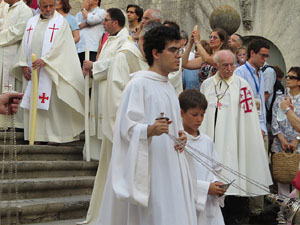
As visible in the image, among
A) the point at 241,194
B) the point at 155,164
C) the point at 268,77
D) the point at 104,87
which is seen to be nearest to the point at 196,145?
the point at 155,164

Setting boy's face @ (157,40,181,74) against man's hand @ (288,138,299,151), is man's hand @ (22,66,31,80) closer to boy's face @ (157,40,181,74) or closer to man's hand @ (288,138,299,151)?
man's hand @ (288,138,299,151)

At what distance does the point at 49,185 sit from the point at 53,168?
1.87 feet

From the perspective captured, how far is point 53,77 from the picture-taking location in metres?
9.12

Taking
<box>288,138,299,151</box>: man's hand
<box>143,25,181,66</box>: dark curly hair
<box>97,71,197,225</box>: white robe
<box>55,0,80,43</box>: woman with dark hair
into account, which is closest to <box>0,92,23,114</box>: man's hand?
<box>97,71,197,225</box>: white robe

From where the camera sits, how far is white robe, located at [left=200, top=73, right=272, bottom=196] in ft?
25.7

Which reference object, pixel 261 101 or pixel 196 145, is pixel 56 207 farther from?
pixel 261 101

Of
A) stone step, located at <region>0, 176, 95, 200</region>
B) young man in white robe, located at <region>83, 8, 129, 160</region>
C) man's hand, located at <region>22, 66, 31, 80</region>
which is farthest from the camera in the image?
man's hand, located at <region>22, 66, 31, 80</region>

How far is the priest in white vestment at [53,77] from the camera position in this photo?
30.0ft

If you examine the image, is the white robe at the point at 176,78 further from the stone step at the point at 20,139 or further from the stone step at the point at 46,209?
the stone step at the point at 20,139

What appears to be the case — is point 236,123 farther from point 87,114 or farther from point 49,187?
point 49,187

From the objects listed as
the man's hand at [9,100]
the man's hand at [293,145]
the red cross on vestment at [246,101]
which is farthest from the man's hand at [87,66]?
the man's hand at [9,100]

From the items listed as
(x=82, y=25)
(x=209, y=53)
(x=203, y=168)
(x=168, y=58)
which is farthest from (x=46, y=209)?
(x=82, y=25)

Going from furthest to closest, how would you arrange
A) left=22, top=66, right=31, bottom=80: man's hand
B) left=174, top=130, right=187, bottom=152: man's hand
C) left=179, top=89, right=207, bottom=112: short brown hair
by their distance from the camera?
1. left=22, top=66, right=31, bottom=80: man's hand
2. left=179, top=89, right=207, bottom=112: short brown hair
3. left=174, top=130, right=187, bottom=152: man's hand

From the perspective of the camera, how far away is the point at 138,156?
4.84 meters
